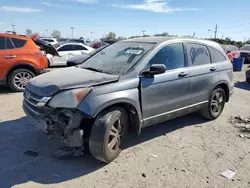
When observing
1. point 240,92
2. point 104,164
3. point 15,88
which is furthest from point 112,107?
point 240,92

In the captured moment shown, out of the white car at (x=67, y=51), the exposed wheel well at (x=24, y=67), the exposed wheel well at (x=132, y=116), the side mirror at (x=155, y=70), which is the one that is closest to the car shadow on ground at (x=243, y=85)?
the side mirror at (x=155, y=70)

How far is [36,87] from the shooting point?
11.7 feet

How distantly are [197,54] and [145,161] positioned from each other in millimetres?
2447

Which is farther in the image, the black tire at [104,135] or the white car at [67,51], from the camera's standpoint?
the white car at [67,51]

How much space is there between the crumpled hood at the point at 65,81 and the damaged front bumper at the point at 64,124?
0.87 feet

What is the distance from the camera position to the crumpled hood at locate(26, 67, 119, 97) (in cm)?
335

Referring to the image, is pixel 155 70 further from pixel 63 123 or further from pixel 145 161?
pixel 63 123

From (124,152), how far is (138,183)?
0.84 m

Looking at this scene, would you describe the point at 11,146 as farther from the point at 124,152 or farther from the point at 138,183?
the point at 138,183

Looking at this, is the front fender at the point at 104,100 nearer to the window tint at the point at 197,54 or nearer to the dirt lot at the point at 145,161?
the dirt lot at the point at 145,161

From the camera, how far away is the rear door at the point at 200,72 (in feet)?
15.5

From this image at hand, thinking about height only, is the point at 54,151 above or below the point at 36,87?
below

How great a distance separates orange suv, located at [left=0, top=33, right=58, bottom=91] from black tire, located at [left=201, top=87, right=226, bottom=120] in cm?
513

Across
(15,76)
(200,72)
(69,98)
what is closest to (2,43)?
(15,76)
